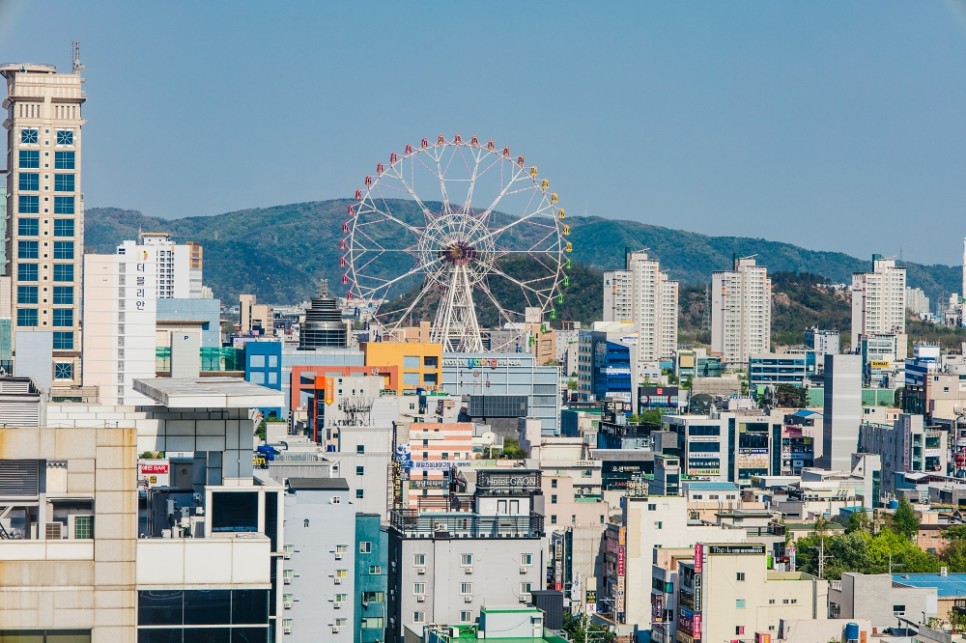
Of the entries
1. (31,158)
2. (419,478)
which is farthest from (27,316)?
(419,478)

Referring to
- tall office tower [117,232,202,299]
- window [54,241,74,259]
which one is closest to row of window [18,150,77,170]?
window [54,241,74,259]

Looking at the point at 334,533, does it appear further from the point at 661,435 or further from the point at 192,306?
the point at 192,306

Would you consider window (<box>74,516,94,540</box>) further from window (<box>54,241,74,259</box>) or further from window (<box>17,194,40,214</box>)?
window (<box>17,194,40,214</box>)

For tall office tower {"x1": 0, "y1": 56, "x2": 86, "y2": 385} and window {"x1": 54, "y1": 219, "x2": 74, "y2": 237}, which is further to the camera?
window {"x1": 54, "y1": 219, "x2": 74, "y2": 237}

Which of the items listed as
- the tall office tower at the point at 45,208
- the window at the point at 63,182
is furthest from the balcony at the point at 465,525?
the window at the point at 63,182

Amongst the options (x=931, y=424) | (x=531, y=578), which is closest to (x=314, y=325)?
(x=931, y=424)
